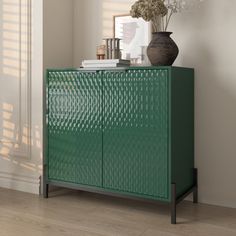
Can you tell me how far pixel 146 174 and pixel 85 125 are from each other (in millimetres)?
589

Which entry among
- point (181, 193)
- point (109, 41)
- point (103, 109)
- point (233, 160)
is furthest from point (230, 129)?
point (109, 41)

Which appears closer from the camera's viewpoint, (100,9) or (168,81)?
(168,81)

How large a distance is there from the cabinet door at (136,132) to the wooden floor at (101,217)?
7.5 inches

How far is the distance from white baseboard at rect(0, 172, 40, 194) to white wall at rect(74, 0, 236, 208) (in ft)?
4.38

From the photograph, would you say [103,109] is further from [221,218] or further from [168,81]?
[221,218]

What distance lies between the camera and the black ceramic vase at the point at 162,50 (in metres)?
2.82

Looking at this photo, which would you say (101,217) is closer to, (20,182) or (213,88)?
(20,182)

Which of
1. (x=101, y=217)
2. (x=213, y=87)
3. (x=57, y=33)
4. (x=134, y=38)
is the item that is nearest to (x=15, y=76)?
(x=57, y=33)

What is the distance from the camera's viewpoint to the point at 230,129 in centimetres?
294

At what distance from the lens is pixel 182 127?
2.84 metres

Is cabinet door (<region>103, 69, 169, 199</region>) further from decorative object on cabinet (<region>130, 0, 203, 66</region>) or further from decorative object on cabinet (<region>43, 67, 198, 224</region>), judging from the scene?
decorative object on cabinet (<region>130, 0, 203, 66</region>)

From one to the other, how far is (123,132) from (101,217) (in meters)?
0.60

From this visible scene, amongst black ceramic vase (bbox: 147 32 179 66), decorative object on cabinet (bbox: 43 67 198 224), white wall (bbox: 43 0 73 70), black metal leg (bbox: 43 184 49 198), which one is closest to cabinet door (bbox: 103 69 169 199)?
decorative object on cabinet (bbox: 43 67 198 224)

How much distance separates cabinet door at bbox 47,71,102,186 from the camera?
9.66ft
